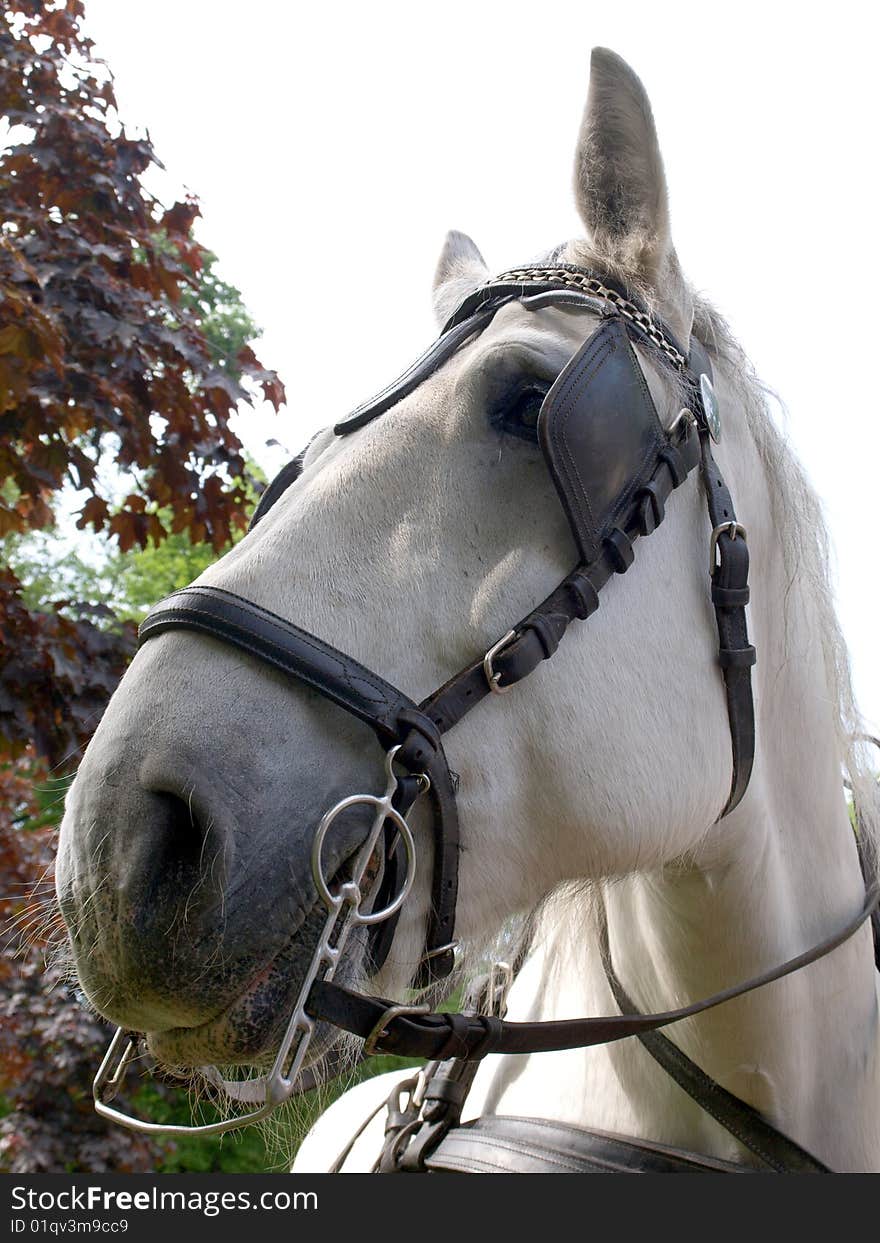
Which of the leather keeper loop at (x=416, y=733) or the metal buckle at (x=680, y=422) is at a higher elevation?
the metal buckle at (x=680, y=422)

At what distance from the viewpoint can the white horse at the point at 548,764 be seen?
4.11 ft

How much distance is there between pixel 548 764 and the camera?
141 centimetres

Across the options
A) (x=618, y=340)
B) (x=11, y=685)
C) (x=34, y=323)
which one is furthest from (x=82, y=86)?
(x=618, y=340)

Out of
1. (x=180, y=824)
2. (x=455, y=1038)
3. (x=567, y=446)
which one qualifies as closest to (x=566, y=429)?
(x=567, y=446)

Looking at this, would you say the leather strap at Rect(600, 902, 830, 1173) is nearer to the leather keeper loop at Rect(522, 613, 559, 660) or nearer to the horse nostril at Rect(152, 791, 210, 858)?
the leather keeper loop at Rect(522, 613, 559, 660)

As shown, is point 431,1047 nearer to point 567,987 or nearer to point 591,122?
point 567,987

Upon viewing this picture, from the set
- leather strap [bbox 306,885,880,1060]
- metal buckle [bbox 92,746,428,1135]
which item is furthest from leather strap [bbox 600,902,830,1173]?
metal buckle [bbox 92,746,428,1135]

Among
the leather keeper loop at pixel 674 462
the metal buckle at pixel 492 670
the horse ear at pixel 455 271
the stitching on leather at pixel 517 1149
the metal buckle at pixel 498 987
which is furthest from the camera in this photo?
the metal buckle at pixel 498 987

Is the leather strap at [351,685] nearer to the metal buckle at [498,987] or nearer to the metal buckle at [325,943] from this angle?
the metal buckle at [325,943]

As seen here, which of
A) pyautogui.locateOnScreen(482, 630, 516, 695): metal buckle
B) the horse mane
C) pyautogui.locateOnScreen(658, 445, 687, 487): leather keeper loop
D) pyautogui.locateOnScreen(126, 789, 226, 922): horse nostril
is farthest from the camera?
the horse mane

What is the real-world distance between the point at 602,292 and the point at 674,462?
34cm

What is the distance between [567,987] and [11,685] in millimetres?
1955

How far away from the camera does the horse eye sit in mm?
1517

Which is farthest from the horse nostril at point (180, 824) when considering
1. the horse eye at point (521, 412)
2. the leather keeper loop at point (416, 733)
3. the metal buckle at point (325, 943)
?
the horse eye at point (521, 412)
